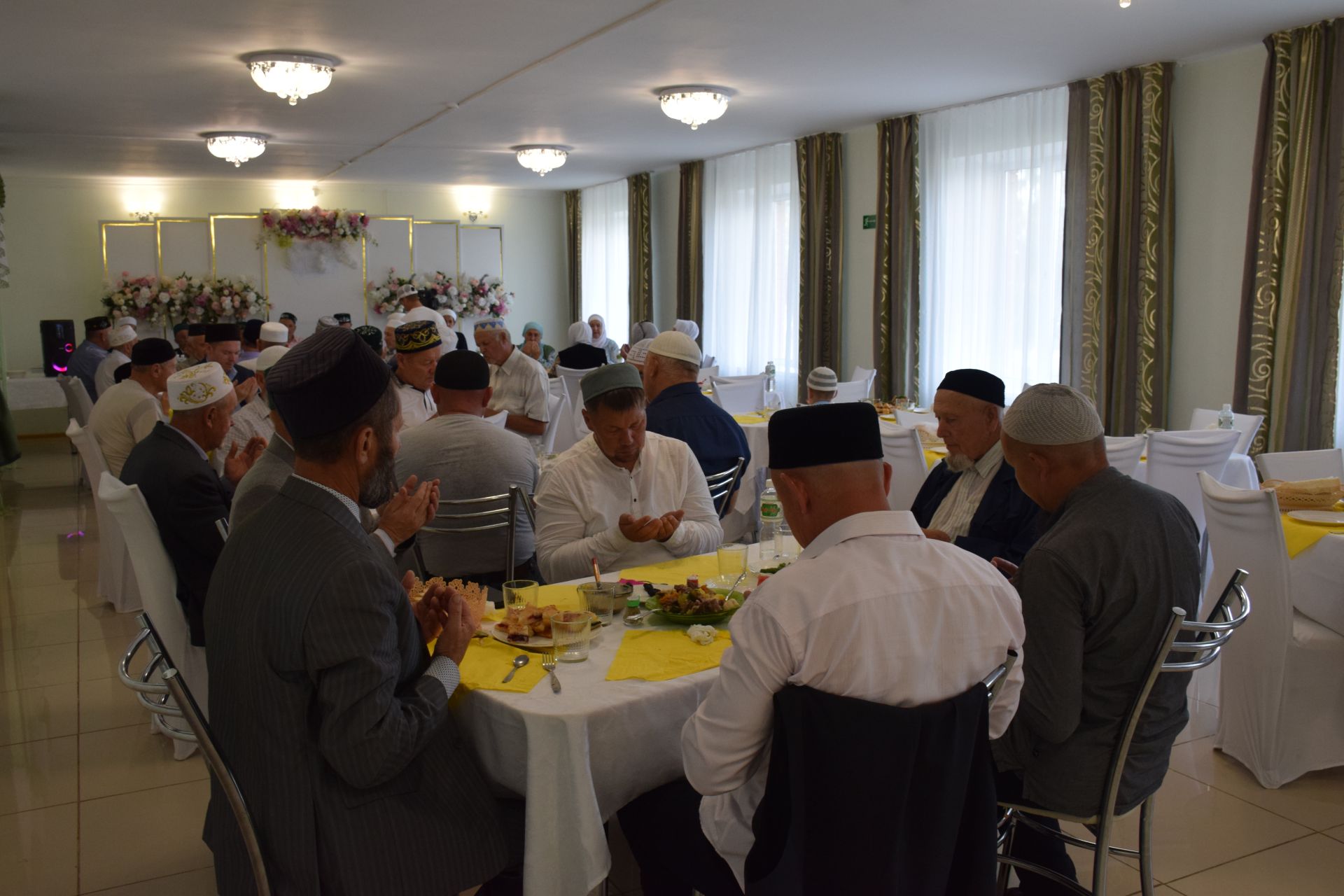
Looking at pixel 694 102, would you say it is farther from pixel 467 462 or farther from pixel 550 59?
pixel 467 462

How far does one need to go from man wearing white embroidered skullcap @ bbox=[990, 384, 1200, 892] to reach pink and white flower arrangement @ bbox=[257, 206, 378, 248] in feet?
45.8

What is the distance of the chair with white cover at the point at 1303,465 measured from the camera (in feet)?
15.8

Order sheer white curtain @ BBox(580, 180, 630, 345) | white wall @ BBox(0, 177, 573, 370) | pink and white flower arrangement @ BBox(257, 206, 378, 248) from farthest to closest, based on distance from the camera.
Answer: sheer white curtain @ BBox(580, 180, 630, 345) → pink and white flower arrangement @ BBox(257, 206, 378, 248) → white wall @ BBox(0, 177, 573, 370)

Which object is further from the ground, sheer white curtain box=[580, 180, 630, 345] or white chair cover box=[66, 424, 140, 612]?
sheer white curtain box=[580, 180, 630, 345]

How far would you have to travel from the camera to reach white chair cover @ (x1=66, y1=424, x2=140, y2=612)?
5.69 metres

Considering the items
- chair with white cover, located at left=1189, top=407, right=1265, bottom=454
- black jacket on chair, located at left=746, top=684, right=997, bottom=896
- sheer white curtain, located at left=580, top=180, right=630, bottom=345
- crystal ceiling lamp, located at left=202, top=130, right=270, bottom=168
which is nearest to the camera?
black jacket on chair, located at left=746, top=684, right=997, bottom=896

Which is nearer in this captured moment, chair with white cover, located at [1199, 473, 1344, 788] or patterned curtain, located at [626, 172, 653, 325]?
chair with white cover, located at [1199, 473, 1344, 788]

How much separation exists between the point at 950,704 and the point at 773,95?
25.2ft

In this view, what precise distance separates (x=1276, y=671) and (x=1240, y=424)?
296 centimetres

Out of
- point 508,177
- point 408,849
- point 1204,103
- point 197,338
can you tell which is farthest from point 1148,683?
point 508,177

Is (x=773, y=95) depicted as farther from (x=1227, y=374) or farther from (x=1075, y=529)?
(x=1075, y=529)

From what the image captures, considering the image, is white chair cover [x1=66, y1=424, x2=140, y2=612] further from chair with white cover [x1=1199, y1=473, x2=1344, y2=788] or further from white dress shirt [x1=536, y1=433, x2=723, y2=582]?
chair with white cover [x1=1199, y1=473, x2=1344, y2=788]

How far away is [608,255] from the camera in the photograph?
15.5 m

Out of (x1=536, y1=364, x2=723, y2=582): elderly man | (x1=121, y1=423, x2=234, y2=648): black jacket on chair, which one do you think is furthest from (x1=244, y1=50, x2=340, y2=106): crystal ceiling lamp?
(x1=536, y1=364, x2=723, y2=582): elderly man
